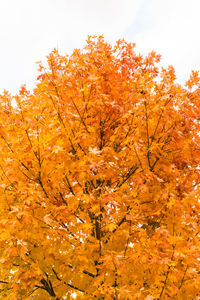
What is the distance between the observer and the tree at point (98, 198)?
3814mm

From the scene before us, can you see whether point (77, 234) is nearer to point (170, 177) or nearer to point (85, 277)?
point (85, 277)

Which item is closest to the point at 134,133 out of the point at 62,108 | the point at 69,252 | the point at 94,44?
the point at 62,108

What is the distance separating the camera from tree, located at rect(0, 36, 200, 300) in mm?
3814

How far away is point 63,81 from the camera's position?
18.3 ft

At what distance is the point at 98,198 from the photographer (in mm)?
3828

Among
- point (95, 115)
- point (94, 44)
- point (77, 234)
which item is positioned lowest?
point (77, 234)

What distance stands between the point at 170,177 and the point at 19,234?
2930mm

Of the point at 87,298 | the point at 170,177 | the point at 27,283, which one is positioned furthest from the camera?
the point at 170,177

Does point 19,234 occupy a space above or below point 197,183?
below

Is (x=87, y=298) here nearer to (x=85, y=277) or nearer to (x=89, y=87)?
(x=85, y=277)

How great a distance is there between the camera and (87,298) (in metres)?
4.21

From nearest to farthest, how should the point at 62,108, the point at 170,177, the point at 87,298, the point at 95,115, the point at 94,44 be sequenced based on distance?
the point at 87,298 < the point at 62,108 < the point at 170,177 < the point at 95,115 < the point at 94,44

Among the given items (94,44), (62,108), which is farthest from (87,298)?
(94,44)

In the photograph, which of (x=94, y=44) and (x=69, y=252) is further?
(x=94, y=44)
